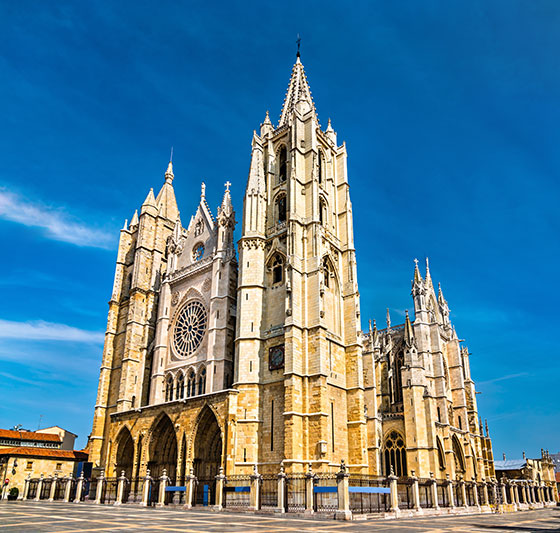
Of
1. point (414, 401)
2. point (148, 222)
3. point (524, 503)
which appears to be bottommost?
point (524, 503)

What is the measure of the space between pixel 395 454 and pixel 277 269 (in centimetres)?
1761

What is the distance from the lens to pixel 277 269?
31.9 meters

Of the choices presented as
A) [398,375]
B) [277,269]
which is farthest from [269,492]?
[398,375]

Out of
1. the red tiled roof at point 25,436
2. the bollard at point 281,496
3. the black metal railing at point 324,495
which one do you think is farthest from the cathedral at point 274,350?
the red tiled roof at point 25,436

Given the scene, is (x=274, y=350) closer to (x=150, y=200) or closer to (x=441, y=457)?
(x=441, y=457)

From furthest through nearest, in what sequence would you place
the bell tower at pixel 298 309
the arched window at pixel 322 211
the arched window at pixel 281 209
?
the arched window at pixel 322 211, the arched window at pixel 281 209, the bell tower at pixel 298 309

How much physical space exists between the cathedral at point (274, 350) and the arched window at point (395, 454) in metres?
0.11

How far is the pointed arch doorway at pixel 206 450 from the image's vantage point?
2822 centimetres

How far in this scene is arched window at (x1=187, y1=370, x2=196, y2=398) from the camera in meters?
32.9

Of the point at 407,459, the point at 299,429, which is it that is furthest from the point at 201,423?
the point at 407,459

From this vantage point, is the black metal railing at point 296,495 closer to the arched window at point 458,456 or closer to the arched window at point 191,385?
the arched window at point 191,385

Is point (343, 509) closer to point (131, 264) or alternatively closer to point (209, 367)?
point (209, 367)

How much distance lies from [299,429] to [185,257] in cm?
1866

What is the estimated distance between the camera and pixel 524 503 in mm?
34875
